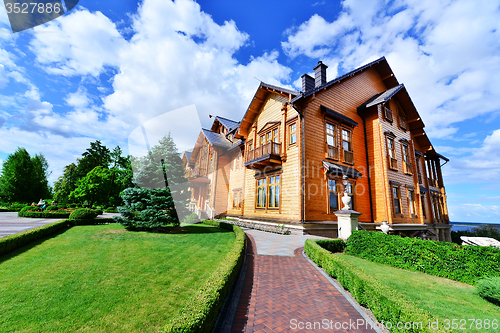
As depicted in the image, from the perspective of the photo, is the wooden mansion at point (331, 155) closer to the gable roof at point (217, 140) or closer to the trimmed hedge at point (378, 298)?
the gable roof at point (217, 140)

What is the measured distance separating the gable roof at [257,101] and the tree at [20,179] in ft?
151

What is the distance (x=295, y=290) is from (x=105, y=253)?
734cm

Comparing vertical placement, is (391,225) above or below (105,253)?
above

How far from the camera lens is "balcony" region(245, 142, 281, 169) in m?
16.2

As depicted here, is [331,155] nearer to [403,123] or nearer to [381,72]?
[403,123]

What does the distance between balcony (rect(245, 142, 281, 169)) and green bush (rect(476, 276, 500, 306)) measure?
12.0 metres

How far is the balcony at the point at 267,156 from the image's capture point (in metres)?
16.2

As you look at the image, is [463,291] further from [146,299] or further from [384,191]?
[384,191]

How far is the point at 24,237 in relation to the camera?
970 cm

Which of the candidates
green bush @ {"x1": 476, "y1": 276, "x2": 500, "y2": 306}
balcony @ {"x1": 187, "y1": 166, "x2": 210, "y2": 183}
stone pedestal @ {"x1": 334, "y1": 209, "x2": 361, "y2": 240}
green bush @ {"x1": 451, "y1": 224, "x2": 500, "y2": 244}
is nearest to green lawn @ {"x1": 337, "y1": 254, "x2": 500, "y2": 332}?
green bush @ {"x1": 476, "y1": 276, "x2": 500, "y2": 306}

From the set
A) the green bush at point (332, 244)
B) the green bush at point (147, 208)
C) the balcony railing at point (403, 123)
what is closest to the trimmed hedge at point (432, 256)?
the green bush at point (332, 244)

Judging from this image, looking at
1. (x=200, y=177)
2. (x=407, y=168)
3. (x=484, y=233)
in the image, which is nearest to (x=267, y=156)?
(x=407, y=168)

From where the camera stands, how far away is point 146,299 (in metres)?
4.56

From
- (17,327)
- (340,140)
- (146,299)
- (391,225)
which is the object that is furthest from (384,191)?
(17,327)
